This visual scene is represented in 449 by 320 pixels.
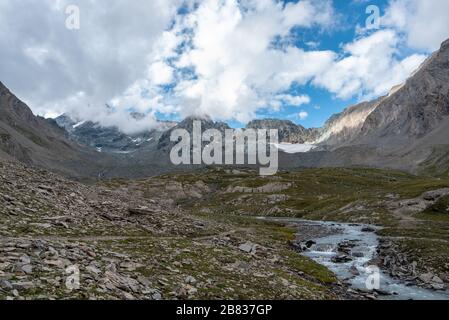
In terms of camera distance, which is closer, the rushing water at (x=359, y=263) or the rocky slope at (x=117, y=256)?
the rocky slope at (x=117, y=256)

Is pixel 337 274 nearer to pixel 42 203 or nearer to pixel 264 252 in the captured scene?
pixel 264 252

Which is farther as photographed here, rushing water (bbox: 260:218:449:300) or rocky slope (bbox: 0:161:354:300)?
rushing water (bbox: 260:218:449:300)

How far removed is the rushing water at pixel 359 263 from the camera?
37969mm

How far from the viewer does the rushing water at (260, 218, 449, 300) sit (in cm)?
3797

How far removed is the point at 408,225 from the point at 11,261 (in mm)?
81572

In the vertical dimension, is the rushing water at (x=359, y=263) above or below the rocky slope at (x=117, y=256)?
below

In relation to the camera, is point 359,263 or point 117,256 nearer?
point 117,256

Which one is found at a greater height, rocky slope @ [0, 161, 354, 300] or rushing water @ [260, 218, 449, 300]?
rocky slope @ [0, 161, 354, 300]

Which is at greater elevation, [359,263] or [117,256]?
[117,256]

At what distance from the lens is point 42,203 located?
133ft

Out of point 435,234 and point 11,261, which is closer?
point 11,261

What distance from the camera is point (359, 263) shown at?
5297 centimetres
